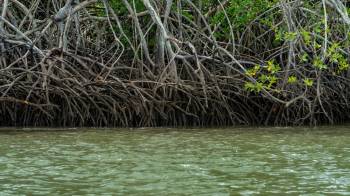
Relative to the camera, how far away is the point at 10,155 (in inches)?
227

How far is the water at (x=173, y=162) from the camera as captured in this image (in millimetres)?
4504

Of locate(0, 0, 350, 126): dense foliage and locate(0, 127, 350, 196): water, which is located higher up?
locate(0, 0, 350, 126): dense foliage

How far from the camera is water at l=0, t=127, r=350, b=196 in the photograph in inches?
177

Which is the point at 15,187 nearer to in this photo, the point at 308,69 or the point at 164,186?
the point at 164,186

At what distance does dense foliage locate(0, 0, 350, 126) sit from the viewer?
7.73 m

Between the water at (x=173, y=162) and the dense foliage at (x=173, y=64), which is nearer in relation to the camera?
the water at (x=173, y=162)

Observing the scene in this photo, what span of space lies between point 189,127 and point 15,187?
3893mm

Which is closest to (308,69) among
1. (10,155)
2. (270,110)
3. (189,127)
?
(270,110)

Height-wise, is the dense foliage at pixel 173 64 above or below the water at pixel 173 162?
above

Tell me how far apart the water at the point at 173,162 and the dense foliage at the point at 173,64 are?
50cm

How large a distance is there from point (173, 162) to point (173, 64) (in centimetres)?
247

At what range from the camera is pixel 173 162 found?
214 inches

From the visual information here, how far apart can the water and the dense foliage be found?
0.50m

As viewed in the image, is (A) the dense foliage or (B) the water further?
(A) the dense foliage
